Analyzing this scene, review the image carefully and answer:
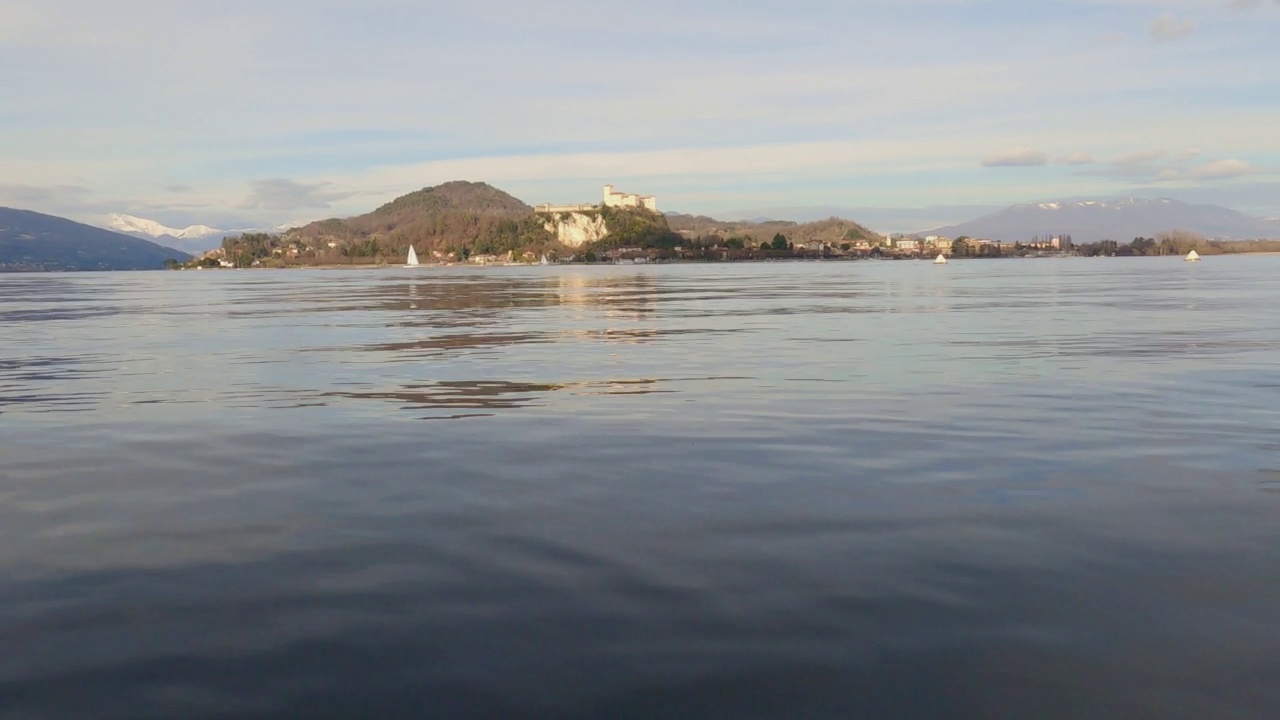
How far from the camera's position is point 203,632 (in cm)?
697

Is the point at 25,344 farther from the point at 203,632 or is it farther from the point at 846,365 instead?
the point at 203,632

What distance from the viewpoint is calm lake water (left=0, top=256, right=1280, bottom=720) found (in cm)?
607

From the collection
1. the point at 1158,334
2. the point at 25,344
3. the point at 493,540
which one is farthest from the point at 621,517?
the point at 25,344

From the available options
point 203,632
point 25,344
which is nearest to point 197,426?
point 203,632

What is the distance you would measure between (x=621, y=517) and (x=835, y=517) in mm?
2112

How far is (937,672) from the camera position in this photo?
618cm

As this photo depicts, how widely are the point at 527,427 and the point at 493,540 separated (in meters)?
6.33

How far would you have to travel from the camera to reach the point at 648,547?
8836mm

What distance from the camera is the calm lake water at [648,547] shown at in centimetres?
607

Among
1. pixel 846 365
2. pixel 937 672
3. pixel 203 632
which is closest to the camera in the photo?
pixel 937 672

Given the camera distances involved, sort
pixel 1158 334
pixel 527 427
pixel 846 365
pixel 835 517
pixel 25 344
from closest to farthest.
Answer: pixel 835 517
pixel 527 427
pixel 846 365
pixel 1158 334
pixel 25 344

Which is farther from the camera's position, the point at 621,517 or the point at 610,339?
the point at 610,339

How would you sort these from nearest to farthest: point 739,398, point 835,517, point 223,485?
point 835,517 < point 223,485 < point 739,398

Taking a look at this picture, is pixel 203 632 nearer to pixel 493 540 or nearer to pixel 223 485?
pixel 493 540
